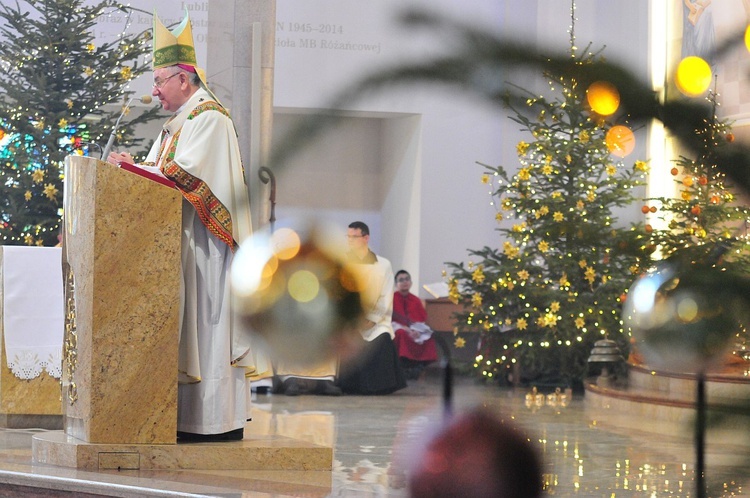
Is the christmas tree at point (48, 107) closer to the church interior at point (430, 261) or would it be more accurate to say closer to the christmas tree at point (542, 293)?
the church interior at point (430, 261)

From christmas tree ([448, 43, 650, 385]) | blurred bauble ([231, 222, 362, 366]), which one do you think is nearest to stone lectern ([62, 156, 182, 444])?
blurred bauble ([231, 222, 362, 366])

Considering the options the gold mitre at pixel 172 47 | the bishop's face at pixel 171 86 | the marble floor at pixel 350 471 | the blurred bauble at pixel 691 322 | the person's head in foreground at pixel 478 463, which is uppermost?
the gold mitre at pixel 172 47

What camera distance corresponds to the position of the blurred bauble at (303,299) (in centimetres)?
32

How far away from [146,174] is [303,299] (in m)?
3.26

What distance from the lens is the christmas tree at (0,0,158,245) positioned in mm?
7176

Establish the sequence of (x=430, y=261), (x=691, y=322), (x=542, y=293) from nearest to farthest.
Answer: (x=691, y=322), (x=542, y=293), (x=430, y=261)

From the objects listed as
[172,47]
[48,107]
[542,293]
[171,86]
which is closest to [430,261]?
[542,293]

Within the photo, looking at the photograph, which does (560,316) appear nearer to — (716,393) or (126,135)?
(126,135)

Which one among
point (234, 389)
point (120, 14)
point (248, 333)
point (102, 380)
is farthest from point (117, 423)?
point (120, 14)

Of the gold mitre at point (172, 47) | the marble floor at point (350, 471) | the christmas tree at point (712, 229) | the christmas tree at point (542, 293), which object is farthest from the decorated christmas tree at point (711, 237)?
the christmas tree at point (542, 293)

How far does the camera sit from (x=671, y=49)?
0.29m

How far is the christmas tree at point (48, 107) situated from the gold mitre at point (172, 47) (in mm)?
3519

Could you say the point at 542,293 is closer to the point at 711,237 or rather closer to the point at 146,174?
the point at 146,174

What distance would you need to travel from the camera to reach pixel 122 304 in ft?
11.5
